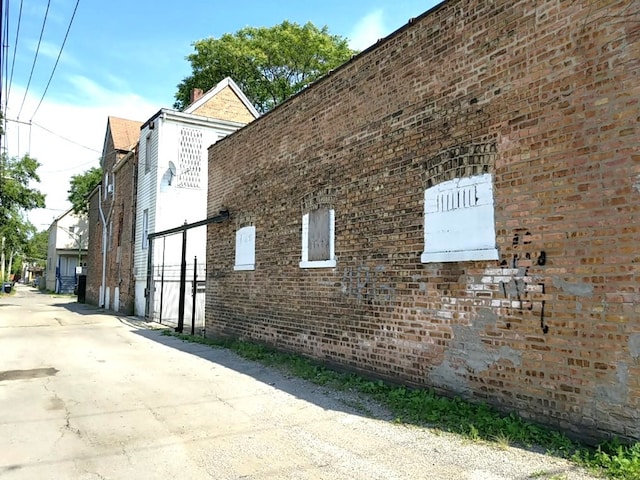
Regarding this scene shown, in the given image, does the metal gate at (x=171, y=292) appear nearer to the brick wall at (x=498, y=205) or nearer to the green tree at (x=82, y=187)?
the brick wall at (x=498, y=205)

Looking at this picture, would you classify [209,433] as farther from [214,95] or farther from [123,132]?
[123,132]

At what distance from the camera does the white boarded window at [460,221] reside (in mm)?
5594

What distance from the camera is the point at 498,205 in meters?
5.48

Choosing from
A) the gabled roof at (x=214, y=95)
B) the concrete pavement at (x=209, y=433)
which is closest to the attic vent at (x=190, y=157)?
the gabled roof at (x=214, y=95)

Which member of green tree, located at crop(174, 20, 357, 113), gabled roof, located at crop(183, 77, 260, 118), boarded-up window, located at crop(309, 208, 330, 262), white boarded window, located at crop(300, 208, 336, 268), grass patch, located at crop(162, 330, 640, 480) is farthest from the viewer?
green tree, located at crop(174, 20, 357, 113)

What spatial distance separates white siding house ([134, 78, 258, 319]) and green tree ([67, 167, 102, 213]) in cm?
3389

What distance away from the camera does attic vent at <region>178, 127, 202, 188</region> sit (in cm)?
2003

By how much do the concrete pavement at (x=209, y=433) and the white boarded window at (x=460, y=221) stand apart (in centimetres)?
208

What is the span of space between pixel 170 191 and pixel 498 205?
16257 millimetres

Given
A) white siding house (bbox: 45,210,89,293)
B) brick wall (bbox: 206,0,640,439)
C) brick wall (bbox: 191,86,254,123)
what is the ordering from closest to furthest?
brick wall (bbox: 206,0,640,439)
brick wall (bbox: 191,86,254,123)
white siding house (bbox: 45,210,89,293)

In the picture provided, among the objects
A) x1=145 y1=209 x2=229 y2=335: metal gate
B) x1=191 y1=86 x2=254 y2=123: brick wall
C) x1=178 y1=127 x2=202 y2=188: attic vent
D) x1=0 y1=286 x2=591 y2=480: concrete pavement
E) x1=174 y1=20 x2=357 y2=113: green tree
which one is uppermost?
x1=174 y1=20 x2=357 y2=113: green tree

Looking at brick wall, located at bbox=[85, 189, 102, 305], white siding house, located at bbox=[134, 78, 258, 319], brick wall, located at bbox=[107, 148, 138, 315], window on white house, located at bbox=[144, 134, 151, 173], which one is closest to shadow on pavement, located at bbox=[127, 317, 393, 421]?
white siding house, located at bbox=[134, 78, 258, 319]

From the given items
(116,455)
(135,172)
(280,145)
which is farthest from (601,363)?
(135,172)

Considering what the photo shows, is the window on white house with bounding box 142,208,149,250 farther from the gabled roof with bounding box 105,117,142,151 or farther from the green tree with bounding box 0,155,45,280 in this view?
the green tree with bounding box 0,155,45,280
